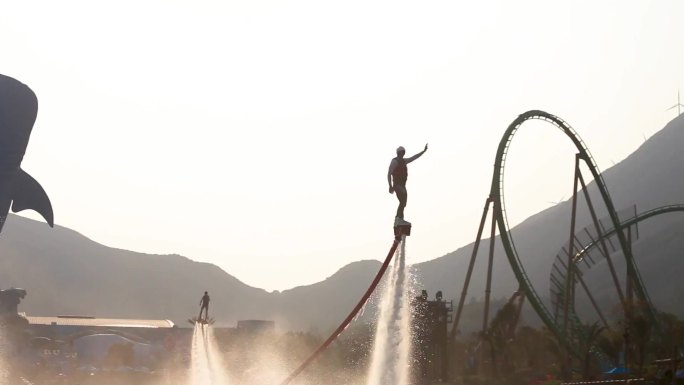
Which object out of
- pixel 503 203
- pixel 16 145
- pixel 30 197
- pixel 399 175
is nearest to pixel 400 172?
pixel 399 175

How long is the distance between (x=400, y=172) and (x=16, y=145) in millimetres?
19256

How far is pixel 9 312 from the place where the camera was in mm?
113750

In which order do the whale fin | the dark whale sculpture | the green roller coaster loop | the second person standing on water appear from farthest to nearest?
Answer: the green roller coaster loop < the whale fin < the dark whale sculpture < the second person standing on water

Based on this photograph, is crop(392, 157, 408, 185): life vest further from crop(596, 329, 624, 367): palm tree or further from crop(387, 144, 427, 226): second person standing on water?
crop(596, 329, 624, 367): palm tree

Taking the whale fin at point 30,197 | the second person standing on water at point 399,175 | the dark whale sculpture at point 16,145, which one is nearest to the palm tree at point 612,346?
the whale fin at point 30,197

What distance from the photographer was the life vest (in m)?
22.8

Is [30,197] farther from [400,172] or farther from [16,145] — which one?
[400,172]

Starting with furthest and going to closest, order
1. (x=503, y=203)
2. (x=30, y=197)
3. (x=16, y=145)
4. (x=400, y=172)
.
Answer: (x=503, y=203), (x=30, y=197), (x=16, y=145), (x=400, y=172)

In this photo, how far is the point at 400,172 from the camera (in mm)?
22781

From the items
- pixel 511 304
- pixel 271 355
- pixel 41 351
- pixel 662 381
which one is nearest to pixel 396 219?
pixel 662 381

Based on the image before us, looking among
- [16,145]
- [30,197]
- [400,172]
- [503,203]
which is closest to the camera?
[400,172]

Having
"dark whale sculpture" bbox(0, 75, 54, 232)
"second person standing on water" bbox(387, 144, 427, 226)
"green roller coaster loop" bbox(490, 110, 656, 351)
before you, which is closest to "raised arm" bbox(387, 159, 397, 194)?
"second person standing on water" bbox(387, 144, 427, 226)

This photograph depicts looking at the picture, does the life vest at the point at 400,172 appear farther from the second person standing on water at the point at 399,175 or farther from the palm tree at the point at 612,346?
the palm tree at the point at 612,346

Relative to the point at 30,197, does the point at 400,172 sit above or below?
below
